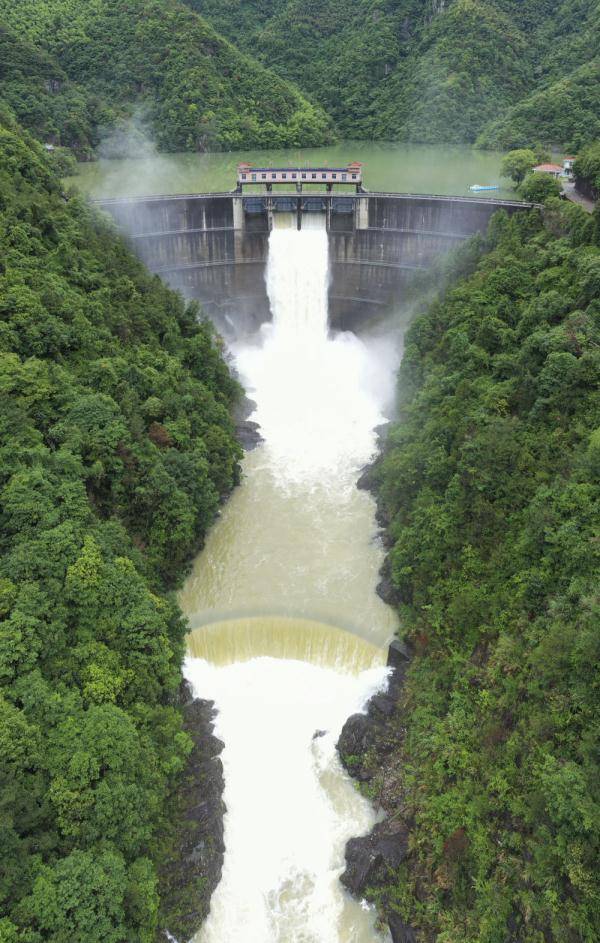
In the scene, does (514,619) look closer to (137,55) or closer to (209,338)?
(209,338)

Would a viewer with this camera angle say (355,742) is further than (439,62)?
No

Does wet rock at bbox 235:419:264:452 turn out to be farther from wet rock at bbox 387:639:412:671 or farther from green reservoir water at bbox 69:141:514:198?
green reservoir water at bbox 69:141:514:198

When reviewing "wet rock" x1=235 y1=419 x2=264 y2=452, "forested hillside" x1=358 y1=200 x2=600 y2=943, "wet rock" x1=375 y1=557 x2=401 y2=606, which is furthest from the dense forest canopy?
"wet rock" x1=375 y1=557 x2=401 y2=606

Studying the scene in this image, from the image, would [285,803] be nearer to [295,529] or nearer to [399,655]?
[399,655]

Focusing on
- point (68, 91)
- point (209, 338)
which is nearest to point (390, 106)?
point (68, 91)

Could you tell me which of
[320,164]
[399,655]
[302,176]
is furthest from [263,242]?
[399,655]

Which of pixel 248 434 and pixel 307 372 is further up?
pixel 307 372

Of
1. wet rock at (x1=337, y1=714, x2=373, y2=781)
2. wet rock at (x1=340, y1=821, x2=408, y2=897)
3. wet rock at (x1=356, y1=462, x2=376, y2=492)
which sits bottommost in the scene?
wet rock at (x1=340, y1=821, x2=408, y2=897)
